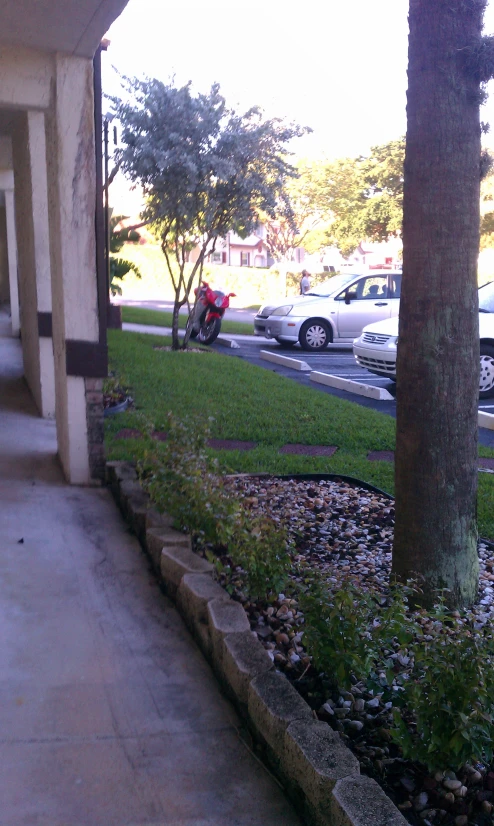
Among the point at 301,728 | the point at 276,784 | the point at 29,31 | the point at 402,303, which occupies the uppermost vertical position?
the point at 29,31

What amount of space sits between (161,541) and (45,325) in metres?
4.32

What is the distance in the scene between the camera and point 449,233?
12.0 ft

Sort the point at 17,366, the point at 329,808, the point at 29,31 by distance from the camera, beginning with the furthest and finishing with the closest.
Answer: the point at 17,366 < the point at 29,31 < the point at 329,808

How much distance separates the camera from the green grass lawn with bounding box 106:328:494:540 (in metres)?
6.61

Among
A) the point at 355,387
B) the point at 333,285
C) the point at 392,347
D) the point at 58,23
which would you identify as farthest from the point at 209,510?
the point at 333,285

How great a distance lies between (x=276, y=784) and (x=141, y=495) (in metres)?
2.76

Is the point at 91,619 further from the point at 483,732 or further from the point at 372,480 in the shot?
the point at 372,480

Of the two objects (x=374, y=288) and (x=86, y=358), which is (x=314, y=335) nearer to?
(x=374, y=288)

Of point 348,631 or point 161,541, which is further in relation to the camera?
point 161,541

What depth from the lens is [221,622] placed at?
11.3 ft

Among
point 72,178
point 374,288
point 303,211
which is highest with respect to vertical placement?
point 303,211

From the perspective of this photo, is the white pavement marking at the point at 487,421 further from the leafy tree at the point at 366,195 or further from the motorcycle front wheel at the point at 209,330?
the leafy tree at the point at 366,195

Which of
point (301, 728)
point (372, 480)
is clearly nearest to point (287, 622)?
point (301, 728)

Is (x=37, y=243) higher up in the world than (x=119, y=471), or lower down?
higher up
